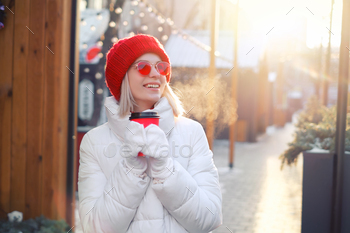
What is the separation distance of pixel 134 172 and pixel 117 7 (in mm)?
5873

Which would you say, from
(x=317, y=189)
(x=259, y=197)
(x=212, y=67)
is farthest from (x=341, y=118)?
(x=259, y=197)

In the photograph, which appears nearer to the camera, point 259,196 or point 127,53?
point 127,53

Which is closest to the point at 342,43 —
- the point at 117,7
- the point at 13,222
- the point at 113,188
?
the point at 113,188

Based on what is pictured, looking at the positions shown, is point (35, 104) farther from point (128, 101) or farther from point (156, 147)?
point (156, 147)

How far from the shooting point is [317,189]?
342 centimetres

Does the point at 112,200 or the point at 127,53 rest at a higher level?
the point at 127,53

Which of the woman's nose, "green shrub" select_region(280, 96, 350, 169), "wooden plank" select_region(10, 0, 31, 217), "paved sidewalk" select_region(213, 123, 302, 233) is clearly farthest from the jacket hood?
"paved sidewalk" select_region(213, 123, 302, 233)

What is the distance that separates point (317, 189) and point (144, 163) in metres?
2.43

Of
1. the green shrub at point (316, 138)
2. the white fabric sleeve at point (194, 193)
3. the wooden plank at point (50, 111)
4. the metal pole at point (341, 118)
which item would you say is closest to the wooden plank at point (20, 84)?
the wooden plank at point (50, 111)

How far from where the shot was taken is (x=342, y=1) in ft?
9.07

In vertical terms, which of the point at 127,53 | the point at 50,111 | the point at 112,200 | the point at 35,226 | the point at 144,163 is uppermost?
the point at 127,53

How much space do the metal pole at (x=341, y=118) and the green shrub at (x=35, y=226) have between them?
227cm

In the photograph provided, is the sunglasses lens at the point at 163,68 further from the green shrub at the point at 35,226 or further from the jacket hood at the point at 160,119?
the green shrub at the point at 35,226

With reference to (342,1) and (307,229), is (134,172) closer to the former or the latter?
(342,1)
